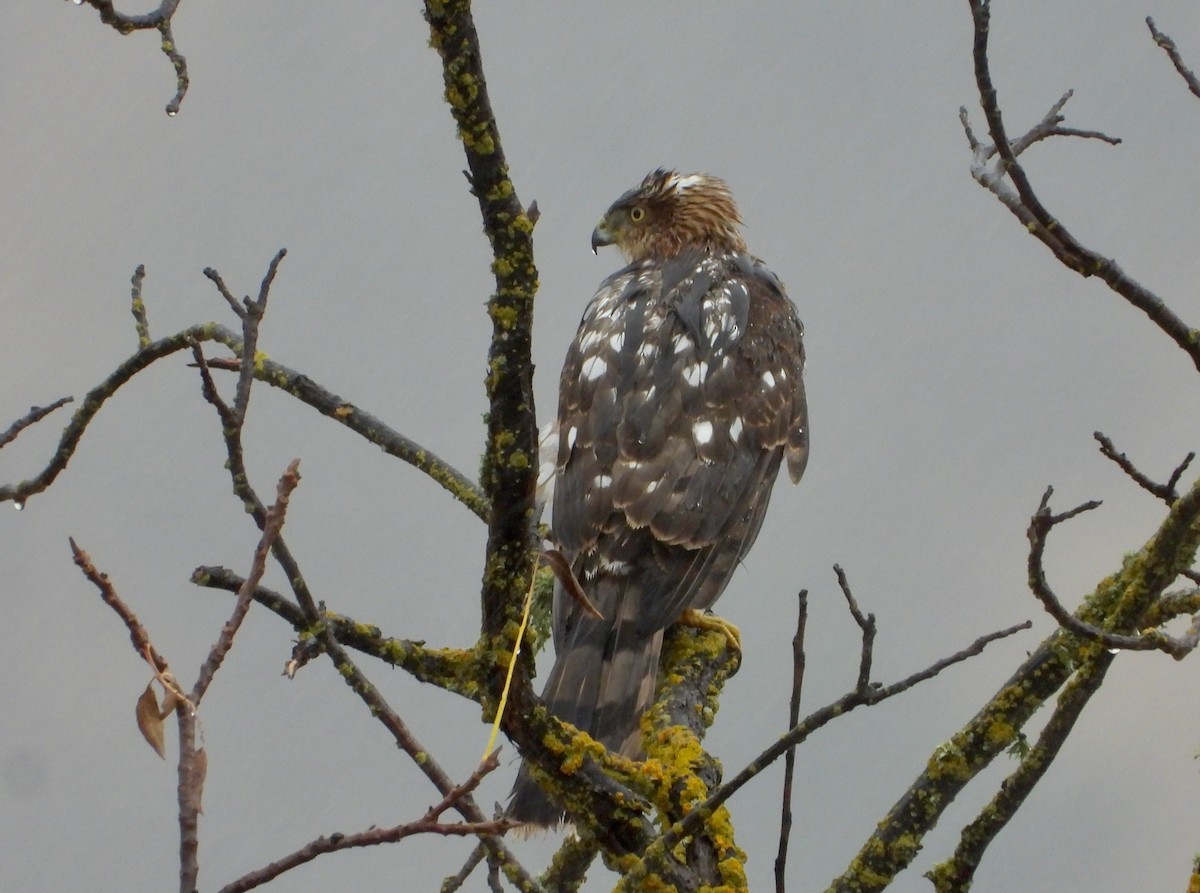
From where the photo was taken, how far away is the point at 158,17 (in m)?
3.20

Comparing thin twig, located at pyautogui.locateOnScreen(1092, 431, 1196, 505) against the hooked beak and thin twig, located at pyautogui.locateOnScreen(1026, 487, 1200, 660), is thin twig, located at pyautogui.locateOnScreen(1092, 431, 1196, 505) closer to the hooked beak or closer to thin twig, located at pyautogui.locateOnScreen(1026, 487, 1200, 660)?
thin twig, located at pyautogui.locateOnScreen(1026, 487, 1200, 660)

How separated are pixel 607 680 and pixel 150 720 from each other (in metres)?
2.41

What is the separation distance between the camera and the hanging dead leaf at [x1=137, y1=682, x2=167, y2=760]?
5.91 feet

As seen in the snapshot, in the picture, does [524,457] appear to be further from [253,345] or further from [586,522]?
[586,522]

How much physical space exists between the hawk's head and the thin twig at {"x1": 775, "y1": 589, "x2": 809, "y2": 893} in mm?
4089

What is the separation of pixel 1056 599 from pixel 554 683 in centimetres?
181

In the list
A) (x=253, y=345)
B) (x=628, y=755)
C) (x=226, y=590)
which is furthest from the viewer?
(x=628, y=755)

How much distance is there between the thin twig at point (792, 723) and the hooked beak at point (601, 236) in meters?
4.29

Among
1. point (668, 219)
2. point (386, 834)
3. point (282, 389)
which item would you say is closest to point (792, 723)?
point (386, 834)

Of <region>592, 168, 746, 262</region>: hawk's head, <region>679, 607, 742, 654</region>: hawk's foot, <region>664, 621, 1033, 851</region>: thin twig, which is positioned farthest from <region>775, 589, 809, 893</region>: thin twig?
<region>592, 168, 746, 262</region>: hawk's head

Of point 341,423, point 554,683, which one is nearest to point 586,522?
point 554,683

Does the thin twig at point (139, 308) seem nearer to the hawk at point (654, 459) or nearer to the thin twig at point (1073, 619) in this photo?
the hawk at point (654, 459)

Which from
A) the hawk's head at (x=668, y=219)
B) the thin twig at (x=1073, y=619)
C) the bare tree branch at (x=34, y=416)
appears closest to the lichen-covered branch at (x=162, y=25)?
the bare tree branch at (x=34, y=416)

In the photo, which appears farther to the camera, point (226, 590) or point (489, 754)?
point (226, 590)
